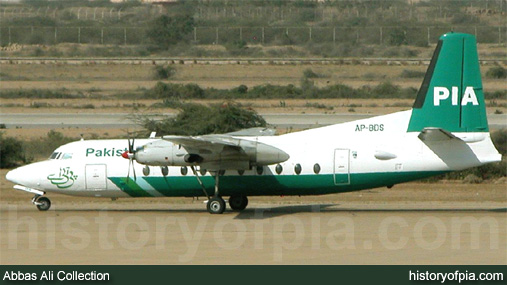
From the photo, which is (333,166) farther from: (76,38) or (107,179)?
(76,38)

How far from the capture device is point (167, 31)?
104 metres

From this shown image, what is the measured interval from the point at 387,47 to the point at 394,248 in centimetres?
7905

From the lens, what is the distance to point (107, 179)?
2761 cm

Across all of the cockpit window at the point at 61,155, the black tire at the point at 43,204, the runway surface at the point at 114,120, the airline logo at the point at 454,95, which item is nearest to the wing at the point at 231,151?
the cockpit window at the point at 61,155

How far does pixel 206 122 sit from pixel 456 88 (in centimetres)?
1425

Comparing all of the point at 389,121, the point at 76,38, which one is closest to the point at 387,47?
the point at 76,38

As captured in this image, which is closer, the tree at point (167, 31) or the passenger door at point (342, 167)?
the passenger door at point (342, 167)

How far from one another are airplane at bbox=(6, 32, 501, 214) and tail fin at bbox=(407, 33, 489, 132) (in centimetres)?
3

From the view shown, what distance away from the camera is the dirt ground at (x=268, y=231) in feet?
62.8

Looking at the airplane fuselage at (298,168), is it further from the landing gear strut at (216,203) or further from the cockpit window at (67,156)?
the landing gear strut at (216,203)

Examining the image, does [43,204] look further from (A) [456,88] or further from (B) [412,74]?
(B) [412,74]

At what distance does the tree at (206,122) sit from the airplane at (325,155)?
31.0 ft

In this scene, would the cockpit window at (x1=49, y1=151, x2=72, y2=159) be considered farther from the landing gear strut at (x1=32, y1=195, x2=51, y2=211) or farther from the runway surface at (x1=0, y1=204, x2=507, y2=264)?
the runway surface at (x1=0, y1=204, x2=507, y2=264)

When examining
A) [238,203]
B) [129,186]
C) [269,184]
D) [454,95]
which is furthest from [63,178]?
[454,95]
